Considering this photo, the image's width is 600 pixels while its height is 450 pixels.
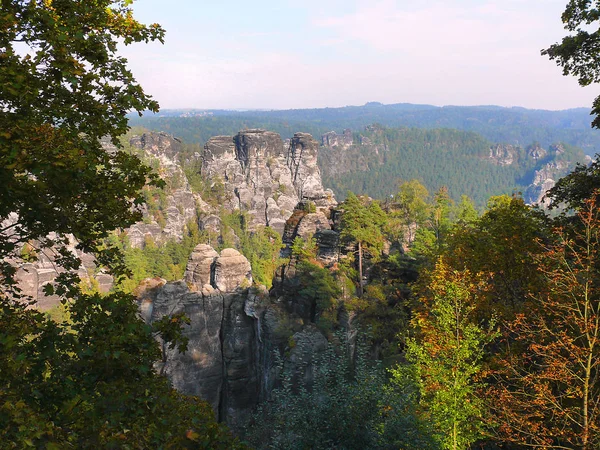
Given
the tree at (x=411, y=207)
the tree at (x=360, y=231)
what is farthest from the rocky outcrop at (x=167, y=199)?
the tree at (x=360, y=231)

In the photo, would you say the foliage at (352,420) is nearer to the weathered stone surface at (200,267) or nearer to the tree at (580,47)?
the tree at (580,47)

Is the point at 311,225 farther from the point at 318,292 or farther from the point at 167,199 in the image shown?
the point at 167,199

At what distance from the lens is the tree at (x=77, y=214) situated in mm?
6715

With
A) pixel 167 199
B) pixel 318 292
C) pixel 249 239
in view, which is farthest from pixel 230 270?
pixel 167 199

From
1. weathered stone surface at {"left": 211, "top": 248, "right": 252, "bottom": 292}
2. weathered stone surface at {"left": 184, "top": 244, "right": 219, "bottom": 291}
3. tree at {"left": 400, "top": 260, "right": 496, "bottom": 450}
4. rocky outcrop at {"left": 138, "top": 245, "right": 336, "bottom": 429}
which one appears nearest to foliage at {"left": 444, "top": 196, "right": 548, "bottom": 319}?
tree at {"left": 400, "top": 260, "right": 496, "bottom": 450}

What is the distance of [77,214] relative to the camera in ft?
26.6

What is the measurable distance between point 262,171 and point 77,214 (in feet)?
473

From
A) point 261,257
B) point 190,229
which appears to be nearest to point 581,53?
point 261,257

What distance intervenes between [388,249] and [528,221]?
66.3 ft

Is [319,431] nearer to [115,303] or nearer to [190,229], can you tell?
[115,303]

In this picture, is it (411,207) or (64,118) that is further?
(411,207)

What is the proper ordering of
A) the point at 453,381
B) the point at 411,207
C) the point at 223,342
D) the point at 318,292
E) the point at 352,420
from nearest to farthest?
the point at 352,420 → the point at 453,381 → the point at 318,292 → the point at 223,342 → the point at 411,207

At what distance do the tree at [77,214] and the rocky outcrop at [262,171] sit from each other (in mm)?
129155

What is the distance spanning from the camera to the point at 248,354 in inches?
1409
